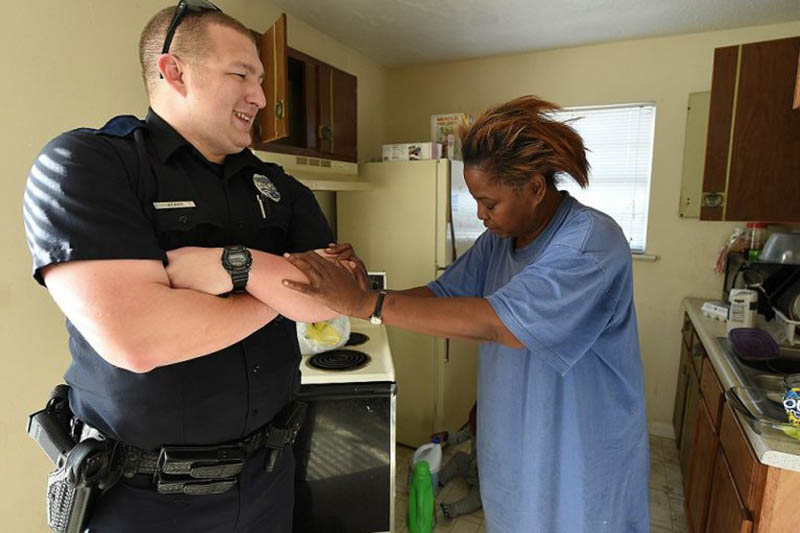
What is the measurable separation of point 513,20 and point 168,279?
2.39m

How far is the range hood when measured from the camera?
6.44 ft

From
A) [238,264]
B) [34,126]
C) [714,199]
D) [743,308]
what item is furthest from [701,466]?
[34,126]

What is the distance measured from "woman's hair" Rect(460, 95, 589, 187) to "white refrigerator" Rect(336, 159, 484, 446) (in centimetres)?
151

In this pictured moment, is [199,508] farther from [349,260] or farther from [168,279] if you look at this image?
[349,260]

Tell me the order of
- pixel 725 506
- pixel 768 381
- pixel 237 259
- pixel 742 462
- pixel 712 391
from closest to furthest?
1. pixel 237 259
2. pixel 742 462
3. pixel 725 506
4. pixel 768 381
5. pixel 712 391

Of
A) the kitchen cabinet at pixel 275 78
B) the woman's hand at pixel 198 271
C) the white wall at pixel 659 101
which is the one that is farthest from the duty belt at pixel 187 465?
the white wall at pixel 659 101

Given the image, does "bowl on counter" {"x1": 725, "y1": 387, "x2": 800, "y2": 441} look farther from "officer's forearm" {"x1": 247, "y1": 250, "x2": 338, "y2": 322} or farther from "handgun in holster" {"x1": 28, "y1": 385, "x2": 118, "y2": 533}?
"handgun in holster" {"x1": 28, "y1": 385, "x2": 118, "y2": 533}

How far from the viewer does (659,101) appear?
283 cm

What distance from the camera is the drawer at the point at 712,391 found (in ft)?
5.61

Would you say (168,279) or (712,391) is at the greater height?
(168,279)

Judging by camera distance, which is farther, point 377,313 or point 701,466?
point 701,466

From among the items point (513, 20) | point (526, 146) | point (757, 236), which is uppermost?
point (513, 20)

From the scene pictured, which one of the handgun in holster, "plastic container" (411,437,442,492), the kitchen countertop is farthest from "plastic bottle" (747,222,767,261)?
the handgun in holster

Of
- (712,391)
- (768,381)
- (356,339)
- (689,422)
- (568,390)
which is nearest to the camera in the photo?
(568,390)
